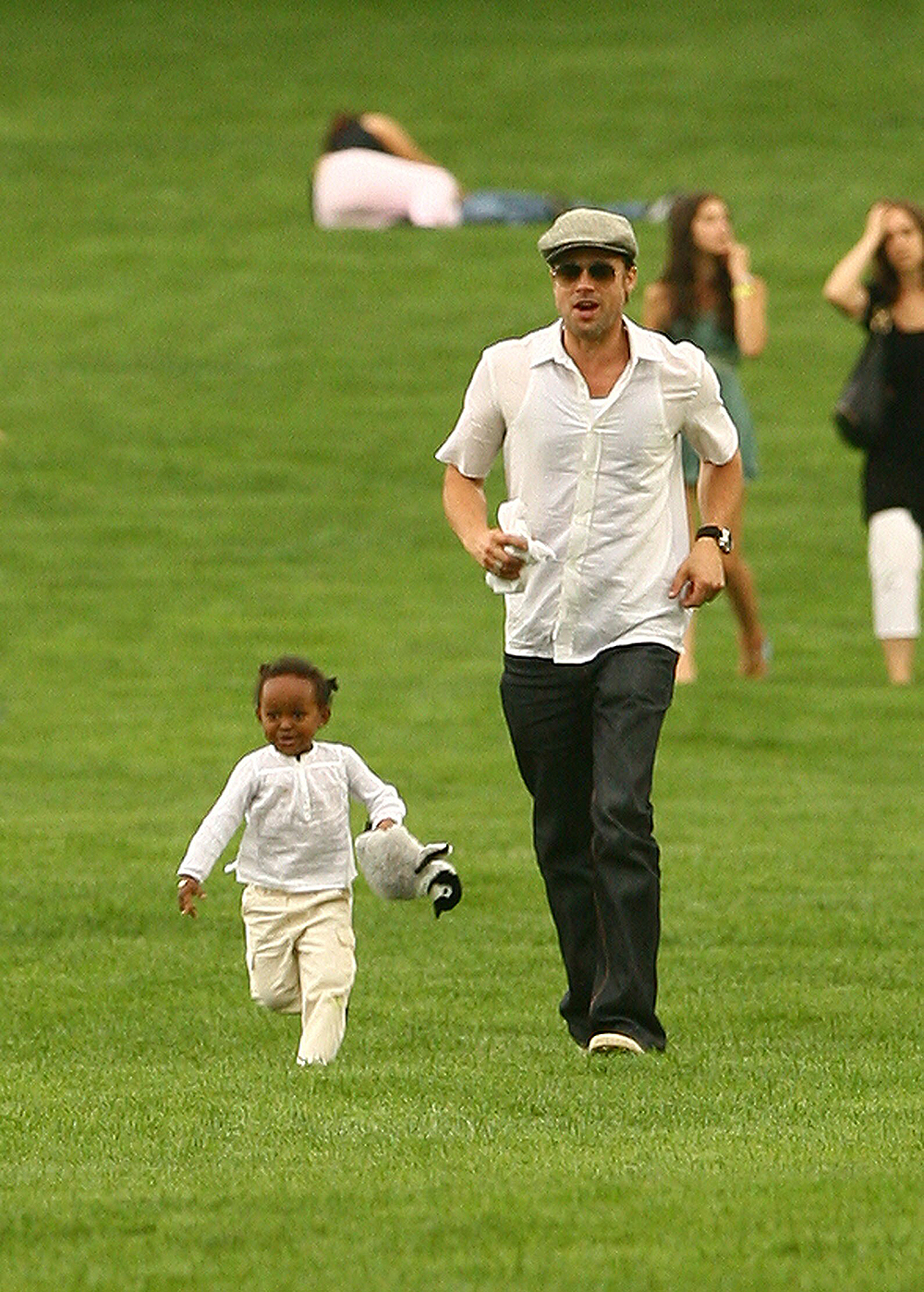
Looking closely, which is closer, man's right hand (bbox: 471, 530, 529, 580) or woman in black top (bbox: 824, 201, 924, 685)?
man's right hand (bbox: 471, 530, 529, 580)

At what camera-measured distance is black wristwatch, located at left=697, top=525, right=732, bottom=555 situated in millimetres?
8156

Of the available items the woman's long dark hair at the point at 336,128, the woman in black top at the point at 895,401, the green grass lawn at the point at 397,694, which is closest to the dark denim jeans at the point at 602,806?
the green grass lawn at the point at 397,694

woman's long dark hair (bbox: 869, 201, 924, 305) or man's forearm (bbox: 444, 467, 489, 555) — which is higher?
woman's long dark hair (bbox: 869, 201, 924, 305)

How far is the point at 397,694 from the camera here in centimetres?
1611

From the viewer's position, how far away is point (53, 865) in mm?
11633

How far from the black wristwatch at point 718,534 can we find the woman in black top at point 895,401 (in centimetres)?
679

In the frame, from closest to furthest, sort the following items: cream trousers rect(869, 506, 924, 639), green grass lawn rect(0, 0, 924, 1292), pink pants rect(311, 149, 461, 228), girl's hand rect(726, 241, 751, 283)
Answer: green grass lawn rect(0, 0, 924, 1292)
girl's hand rect(726, 241, 751, 283)
cream trousers rect(869, 506, 924, 639)
pink pants rect(311, 149, 461, 228)

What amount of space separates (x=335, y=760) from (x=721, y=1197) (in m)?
2.40

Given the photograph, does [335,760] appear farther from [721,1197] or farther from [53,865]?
[53,865]

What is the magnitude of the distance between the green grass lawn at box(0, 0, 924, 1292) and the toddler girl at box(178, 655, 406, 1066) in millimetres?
281

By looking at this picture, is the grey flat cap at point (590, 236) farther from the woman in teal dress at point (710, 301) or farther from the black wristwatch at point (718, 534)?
the woman in teal dress at point (710, 301)

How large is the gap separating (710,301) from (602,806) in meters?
7.67

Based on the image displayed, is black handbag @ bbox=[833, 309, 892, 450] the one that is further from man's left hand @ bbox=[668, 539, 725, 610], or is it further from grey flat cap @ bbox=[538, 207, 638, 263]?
grey flat cap @ bbox=[538, 207, 638, 263]

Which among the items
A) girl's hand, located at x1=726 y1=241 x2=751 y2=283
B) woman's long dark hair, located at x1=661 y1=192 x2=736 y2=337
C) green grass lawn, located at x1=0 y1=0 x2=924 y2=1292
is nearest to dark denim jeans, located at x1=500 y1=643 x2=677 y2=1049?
green grass lawn, located at x1=0 y1=0 x2=924 y2=1292
